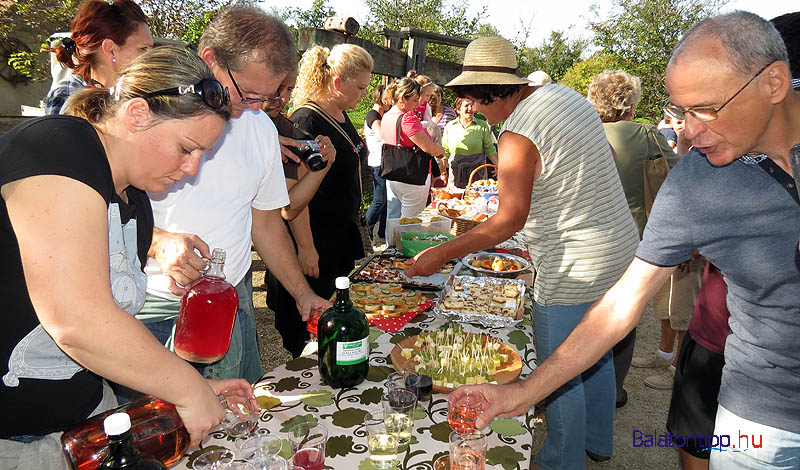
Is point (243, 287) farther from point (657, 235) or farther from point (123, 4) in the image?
point (657, 235)

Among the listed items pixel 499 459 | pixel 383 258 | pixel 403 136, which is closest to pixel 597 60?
pixel 403 136

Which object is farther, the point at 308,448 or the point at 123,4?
the point at 123,4

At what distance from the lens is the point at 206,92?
1.17 meters

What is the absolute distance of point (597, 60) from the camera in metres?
19.4

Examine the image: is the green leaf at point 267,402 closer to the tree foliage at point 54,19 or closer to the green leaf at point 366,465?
the green leaf at point 366,465

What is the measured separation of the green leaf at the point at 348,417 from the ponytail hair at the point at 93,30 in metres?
1.97

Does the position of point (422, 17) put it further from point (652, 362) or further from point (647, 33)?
point (652, 362)

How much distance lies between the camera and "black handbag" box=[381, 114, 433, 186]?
16.8 ft

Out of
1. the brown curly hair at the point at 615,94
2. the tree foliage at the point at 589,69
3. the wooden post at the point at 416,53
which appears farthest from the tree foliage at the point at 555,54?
the brown curly hair at the point at 615,94

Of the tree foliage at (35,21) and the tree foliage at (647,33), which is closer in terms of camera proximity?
the tree foliage at (35,21)

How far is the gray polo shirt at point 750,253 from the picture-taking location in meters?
1.26

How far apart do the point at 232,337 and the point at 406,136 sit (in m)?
3.63

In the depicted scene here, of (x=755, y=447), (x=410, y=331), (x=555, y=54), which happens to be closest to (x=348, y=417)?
(x=410, y=331)

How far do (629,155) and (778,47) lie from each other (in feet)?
8.43
